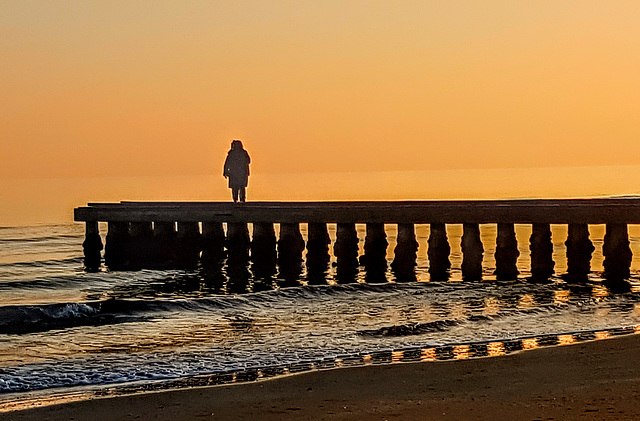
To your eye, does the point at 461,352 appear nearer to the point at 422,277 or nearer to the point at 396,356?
the point at 396,356

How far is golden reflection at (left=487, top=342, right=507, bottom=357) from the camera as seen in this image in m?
11.6

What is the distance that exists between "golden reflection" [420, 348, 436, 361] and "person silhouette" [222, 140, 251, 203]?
46.4 ft

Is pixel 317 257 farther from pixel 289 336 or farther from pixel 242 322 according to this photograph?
pixel 289 336

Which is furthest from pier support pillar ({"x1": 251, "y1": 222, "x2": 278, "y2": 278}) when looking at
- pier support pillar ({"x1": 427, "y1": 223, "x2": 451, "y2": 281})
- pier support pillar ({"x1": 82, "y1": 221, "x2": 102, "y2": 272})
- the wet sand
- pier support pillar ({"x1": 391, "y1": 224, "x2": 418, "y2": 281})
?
the wet sand

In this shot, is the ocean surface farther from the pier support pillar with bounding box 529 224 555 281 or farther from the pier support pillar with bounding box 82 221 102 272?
the pier support pillar with bounding box 82 221 102 272

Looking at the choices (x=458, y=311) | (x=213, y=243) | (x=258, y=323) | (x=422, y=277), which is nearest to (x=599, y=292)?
(x=458, y=311)

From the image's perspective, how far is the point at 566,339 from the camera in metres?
12.6

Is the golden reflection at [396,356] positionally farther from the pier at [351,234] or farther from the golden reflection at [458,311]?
the pier at [351,234]

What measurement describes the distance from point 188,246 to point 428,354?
595 inches

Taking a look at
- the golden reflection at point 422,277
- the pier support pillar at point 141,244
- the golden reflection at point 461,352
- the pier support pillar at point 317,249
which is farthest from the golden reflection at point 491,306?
the pier support pillar at point 141,244

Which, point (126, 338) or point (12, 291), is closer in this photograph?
point (126, 338)

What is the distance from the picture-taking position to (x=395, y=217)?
72.7 feet

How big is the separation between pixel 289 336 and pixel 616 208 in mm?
8995

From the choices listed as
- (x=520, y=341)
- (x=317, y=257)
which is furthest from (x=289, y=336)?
(x=317, y=257)
